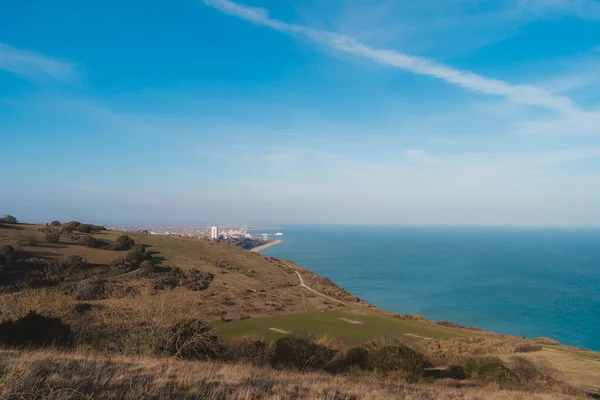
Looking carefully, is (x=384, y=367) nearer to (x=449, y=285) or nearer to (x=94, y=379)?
(x=94, y=379)

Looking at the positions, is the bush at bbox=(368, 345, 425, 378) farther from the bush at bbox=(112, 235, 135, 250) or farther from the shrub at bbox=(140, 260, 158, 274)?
the bush at bbox=(112, 235, 135, 250)

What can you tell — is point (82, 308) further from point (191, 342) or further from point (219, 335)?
point (191, 342)

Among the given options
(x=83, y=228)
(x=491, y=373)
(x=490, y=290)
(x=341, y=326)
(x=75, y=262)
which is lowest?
(x=490, y=290)

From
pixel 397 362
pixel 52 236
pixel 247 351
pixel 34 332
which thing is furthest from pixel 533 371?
pixel 52 236

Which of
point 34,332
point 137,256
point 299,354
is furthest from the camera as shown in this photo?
point 137,256

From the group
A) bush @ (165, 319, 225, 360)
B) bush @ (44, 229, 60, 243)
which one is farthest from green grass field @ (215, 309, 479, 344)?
bush @ (44, 229, 60, 243)

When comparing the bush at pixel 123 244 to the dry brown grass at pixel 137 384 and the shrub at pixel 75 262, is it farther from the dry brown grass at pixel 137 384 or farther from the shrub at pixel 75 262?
the dry brown grass at pixel 137 384

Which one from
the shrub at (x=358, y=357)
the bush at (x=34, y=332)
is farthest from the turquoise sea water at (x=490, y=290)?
the bush at (x=34, y=332)
